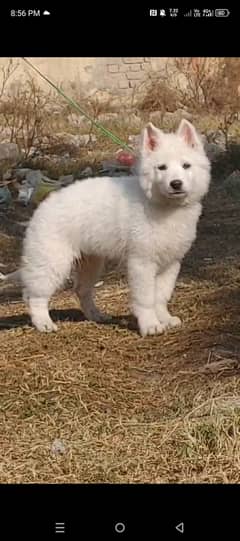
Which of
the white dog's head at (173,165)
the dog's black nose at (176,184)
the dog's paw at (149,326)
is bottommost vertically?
the dog's paw at (149,326)

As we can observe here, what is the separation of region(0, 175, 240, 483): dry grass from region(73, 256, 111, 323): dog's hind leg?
0.10 m

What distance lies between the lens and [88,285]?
18.6 ft

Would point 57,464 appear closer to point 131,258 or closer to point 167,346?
point 167,346

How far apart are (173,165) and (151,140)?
0.83 ft

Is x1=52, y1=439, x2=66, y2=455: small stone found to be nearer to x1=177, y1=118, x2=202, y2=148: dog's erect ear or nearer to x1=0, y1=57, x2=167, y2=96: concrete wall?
x1=177, y1=118, x2=202, y2=148: dog's erect ear

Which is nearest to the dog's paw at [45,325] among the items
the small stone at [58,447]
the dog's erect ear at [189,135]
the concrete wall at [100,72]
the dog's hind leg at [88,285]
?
the dog's hind leg at [88,285]

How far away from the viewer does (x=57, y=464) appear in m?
3.22

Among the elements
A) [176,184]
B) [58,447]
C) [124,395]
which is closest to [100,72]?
[176,184]

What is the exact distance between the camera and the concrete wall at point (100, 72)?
1464 centimetres

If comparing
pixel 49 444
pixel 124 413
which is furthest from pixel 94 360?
pixel 49 444
